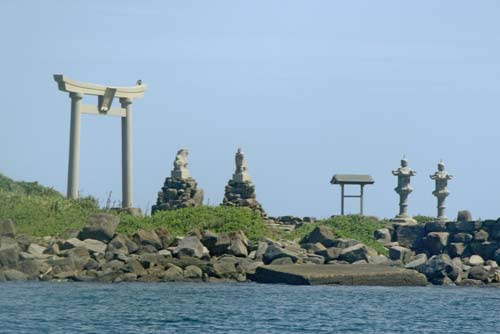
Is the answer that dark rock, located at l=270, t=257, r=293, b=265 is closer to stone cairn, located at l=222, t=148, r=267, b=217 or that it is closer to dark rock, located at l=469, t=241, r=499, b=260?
dark rock, located at l=469, t=241, r=499, b=260

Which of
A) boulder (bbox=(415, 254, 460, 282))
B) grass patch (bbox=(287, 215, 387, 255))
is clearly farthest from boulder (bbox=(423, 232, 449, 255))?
boulder (bbox=(415, 254, 460, 282))

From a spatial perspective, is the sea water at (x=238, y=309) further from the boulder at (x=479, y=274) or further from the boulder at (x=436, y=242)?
the boulder at (x=436, y=242)

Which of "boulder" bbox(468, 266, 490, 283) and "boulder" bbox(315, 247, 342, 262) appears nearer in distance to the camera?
"boulder" bbox(468, 266, 490, 283)

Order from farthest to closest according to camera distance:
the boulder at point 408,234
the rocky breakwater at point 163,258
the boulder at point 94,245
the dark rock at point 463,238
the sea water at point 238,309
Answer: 1. the boulder at point 408,234
2. the dark rock at point 463,238
3. the boulder at point 94,245
4. the rocky breakwater at point 163,258
5. the sea water at point 238,309

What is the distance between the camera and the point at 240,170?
148 feet

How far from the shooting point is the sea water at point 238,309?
24734mm

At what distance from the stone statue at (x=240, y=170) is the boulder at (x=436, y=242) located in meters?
8.23

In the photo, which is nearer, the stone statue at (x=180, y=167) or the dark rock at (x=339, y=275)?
the dark rock at (x=339, y=275)

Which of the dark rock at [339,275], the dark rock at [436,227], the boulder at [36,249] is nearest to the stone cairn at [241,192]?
the dark rock at [436,227]

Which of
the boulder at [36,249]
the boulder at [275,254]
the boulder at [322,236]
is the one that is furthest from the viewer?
the boulder at [322,236]

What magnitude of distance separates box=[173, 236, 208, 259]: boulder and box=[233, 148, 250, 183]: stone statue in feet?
33.3

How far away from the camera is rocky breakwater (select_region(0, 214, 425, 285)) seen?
107 feet

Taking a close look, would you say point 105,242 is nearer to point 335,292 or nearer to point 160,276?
point 160,276

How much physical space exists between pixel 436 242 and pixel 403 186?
608cm
